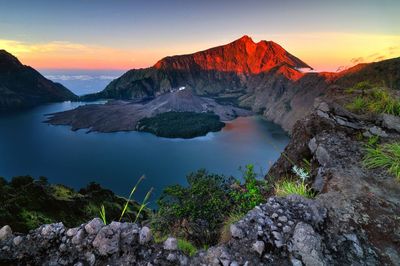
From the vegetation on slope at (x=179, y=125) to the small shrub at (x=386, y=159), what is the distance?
137 m

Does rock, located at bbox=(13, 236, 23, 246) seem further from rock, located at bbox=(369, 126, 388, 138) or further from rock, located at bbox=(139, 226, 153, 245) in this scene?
rock, located at bbox=(369, 126, 388, 138)

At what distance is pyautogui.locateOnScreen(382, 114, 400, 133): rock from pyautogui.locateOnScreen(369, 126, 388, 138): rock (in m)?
0.24

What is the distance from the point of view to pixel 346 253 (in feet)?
14.5

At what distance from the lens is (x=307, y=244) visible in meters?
4.38

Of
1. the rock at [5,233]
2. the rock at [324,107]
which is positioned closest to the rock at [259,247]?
the rock at [5,233]

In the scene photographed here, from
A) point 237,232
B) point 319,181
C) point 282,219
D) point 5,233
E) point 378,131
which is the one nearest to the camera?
point 5,233

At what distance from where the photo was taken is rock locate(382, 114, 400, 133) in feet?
27.1

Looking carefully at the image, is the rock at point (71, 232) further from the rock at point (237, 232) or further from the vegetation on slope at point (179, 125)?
the vegetation on slope at point (179, 125)

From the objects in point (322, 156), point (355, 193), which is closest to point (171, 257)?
point (355, 193)

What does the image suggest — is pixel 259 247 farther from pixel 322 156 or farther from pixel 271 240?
pixel 322 156

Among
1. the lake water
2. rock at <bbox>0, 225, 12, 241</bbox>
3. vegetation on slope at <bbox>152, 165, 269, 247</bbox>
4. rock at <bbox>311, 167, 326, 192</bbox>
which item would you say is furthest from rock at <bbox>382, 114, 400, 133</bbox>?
the lake water

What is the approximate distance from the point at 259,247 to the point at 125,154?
110 m

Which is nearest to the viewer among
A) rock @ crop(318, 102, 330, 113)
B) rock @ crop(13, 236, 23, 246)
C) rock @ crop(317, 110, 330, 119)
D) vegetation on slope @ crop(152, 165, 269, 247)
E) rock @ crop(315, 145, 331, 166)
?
rock @ crop(13, 236, 23, 246)

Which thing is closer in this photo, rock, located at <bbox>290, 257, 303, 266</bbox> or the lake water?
rock, located at <bbox>290, 257, 303, 266</bbox>
